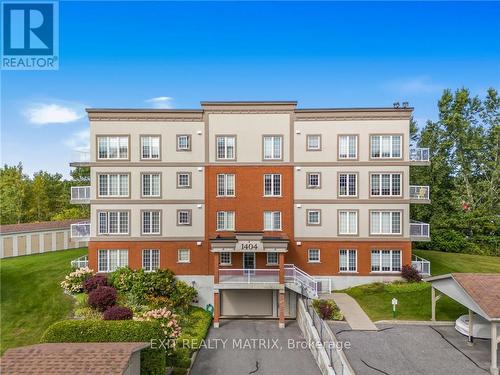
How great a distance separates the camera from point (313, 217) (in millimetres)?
25375

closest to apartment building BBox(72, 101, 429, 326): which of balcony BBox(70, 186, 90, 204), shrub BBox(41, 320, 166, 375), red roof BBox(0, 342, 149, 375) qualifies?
balcony BBox(70, 186, 90, 204)

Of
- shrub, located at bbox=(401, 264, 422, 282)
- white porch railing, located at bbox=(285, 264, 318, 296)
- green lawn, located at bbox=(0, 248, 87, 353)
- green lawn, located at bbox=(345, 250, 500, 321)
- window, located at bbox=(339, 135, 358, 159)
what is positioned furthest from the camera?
window, located at bbox=(339, 135, 358, 159)

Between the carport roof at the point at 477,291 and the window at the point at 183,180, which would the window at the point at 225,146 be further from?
the carport roof at the point at 477,291

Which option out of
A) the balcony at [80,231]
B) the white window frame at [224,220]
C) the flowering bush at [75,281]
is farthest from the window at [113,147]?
the flowering bush at [75,281]

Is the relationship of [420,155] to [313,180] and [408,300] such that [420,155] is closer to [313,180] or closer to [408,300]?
[313,180]

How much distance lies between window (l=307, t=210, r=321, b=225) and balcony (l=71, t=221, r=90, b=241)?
17.4 metres

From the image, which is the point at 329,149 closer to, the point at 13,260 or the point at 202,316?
the point at 202,316

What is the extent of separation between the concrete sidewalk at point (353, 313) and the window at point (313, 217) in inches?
217

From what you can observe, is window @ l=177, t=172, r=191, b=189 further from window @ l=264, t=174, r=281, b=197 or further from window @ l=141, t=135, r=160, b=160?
window @ l=264, t=174, r=281, b=197

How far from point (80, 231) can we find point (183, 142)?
1081cm

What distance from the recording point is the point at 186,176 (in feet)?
83.2

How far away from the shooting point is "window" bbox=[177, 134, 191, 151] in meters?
25.2

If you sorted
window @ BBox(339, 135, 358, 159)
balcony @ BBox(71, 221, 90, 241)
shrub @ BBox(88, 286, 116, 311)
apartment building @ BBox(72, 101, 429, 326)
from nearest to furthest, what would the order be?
1. shrub @ BBox(88, 286, 116, 311)
2. apartment building @ BBox(72, 101, 429, 326)
3. window @ BBox(339, 135, 358, 159)
4. balcony @ BBox(71, 221, 90, 241)

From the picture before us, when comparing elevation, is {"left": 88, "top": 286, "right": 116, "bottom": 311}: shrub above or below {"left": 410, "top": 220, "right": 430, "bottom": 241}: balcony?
below
